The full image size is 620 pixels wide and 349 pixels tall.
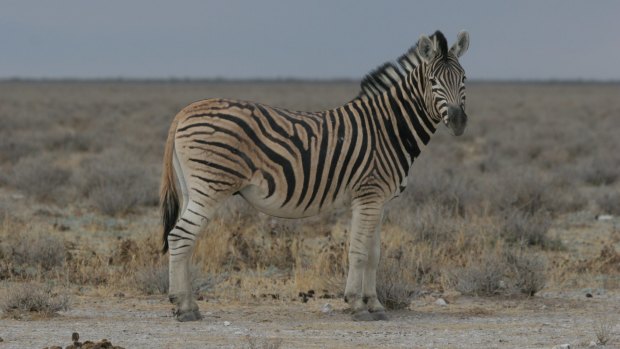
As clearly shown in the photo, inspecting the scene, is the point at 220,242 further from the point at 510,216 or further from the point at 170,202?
the point at 510,216

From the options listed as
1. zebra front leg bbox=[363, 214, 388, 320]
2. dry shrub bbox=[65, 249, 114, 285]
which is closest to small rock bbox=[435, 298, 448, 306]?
zebra front leg bbox=[363, 214, 388, 320]

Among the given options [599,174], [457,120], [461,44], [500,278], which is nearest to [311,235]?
[500,278]

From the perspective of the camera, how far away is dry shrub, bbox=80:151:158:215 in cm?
1570

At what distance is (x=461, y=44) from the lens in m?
8.67

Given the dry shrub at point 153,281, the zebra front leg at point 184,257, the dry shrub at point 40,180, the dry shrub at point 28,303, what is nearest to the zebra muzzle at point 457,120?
the zebra front leg at point 184,257

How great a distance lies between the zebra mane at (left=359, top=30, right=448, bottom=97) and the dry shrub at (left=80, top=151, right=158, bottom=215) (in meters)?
7.68

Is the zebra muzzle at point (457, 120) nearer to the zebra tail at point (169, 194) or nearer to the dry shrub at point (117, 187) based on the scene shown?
the zebra tail at point (169, 194)

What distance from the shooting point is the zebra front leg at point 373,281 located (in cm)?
869

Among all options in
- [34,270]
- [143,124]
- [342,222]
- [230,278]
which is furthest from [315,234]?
[143,124]

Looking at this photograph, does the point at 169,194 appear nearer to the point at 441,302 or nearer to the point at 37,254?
the point at 441,302

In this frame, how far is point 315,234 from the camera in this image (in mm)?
13922

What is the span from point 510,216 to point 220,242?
14.1 ft

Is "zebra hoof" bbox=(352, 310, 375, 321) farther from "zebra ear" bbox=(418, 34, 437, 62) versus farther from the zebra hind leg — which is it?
"zebra ear" bbox=(418, 34, 437, 62)

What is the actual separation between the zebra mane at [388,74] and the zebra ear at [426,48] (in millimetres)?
297
